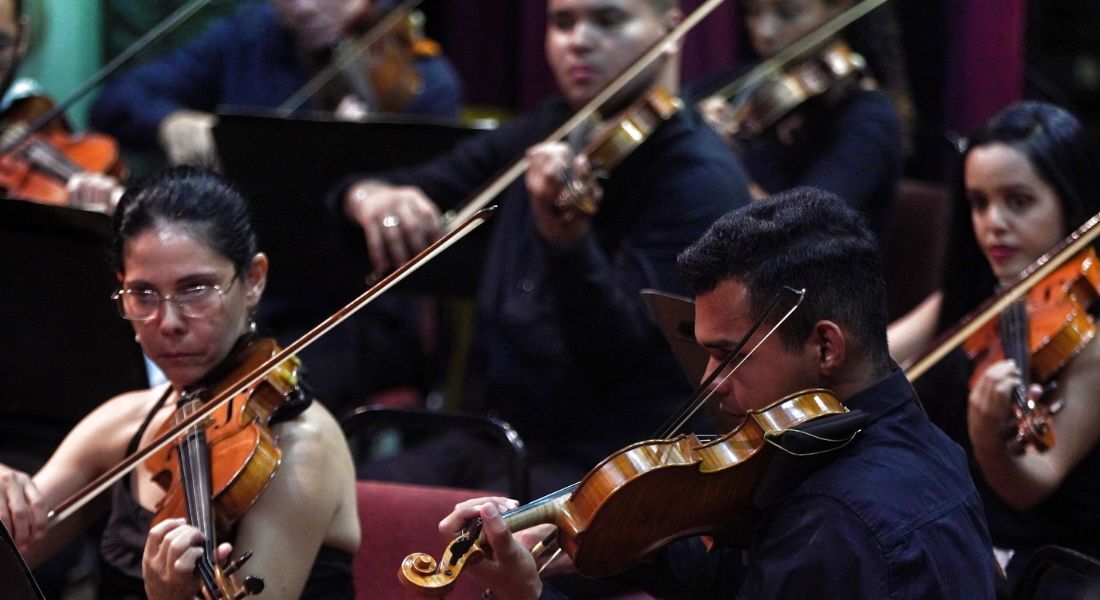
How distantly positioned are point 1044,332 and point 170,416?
3.63 feet

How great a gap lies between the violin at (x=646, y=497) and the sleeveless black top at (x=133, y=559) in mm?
399

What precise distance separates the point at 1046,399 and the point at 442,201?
1.18 m

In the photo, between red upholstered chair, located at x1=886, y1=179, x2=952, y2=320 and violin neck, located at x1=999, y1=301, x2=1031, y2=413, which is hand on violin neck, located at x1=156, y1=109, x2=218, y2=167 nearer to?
red upholstered chair, located at x1=886, y1=179, x2=952, y2=320

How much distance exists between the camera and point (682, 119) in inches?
95.2

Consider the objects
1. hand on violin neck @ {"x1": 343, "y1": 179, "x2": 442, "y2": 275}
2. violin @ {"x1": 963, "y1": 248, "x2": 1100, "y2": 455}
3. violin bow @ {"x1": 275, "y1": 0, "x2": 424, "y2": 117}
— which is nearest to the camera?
violin @ {"x1": 963, "y1": 248, "x2": 1100, "y2": 455}

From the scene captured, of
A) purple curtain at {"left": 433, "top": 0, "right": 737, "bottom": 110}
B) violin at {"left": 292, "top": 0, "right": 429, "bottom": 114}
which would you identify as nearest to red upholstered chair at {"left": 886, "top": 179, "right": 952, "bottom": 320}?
violin at {"left": 292, "top": 0, "right": 429, "bottom": 114}

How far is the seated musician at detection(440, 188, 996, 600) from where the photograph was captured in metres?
1.28

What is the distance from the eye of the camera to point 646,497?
51.8 inches

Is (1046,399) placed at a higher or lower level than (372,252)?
lower

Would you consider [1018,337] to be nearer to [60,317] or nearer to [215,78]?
[60,317]

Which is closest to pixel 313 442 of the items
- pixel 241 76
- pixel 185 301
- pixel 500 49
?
pixel 185 301

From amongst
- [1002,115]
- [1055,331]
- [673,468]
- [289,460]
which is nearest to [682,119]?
[1002,115]

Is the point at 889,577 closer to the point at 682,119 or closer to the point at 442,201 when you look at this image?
the point at 682,119

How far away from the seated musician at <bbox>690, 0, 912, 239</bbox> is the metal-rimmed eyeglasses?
1.25 meters
